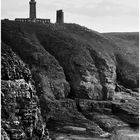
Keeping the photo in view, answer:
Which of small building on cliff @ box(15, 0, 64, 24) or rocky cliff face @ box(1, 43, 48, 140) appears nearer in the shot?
rocky cliff face @ box(1, 43, 48, 140)

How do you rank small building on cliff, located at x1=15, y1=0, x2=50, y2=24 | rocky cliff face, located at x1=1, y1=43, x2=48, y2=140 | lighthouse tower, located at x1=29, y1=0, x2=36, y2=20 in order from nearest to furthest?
rocky cliff face, located at x1=1, y1=43, x2=48, y2=140 < lighthouse tower, located at x1=29, y1=0, x2=36, y2=20 < small building on cliff, located at x1=15, y1=0, x2=50, y2=24

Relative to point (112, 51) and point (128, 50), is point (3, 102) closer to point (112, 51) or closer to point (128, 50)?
point (112, 51)

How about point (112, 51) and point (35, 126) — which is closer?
point (35, 126)

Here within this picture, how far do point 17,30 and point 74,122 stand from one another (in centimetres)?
2819

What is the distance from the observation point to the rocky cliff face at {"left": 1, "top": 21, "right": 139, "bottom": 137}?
246 ft

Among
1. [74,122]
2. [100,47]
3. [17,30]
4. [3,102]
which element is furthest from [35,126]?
[100,47]

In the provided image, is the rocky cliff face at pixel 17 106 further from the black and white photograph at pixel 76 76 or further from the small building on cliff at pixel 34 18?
the small building on cliff at pixel 34 18

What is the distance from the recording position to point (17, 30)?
93250 mm

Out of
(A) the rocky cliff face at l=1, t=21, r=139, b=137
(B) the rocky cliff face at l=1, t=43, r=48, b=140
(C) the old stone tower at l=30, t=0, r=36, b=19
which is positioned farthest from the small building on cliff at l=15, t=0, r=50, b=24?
(B) the rocky cliff face at l=1, t=43, r=48, b=140

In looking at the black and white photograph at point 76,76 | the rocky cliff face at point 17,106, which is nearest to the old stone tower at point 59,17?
the black and white photograph at point 76,76

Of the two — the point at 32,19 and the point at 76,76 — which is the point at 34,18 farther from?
the point at 76,76

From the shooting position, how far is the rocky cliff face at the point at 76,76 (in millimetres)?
74875

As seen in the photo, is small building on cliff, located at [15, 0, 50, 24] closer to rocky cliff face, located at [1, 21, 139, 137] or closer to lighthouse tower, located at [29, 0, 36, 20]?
lighthouse tower, located at [29, 0, 36, 20]

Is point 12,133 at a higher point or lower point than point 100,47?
lower
